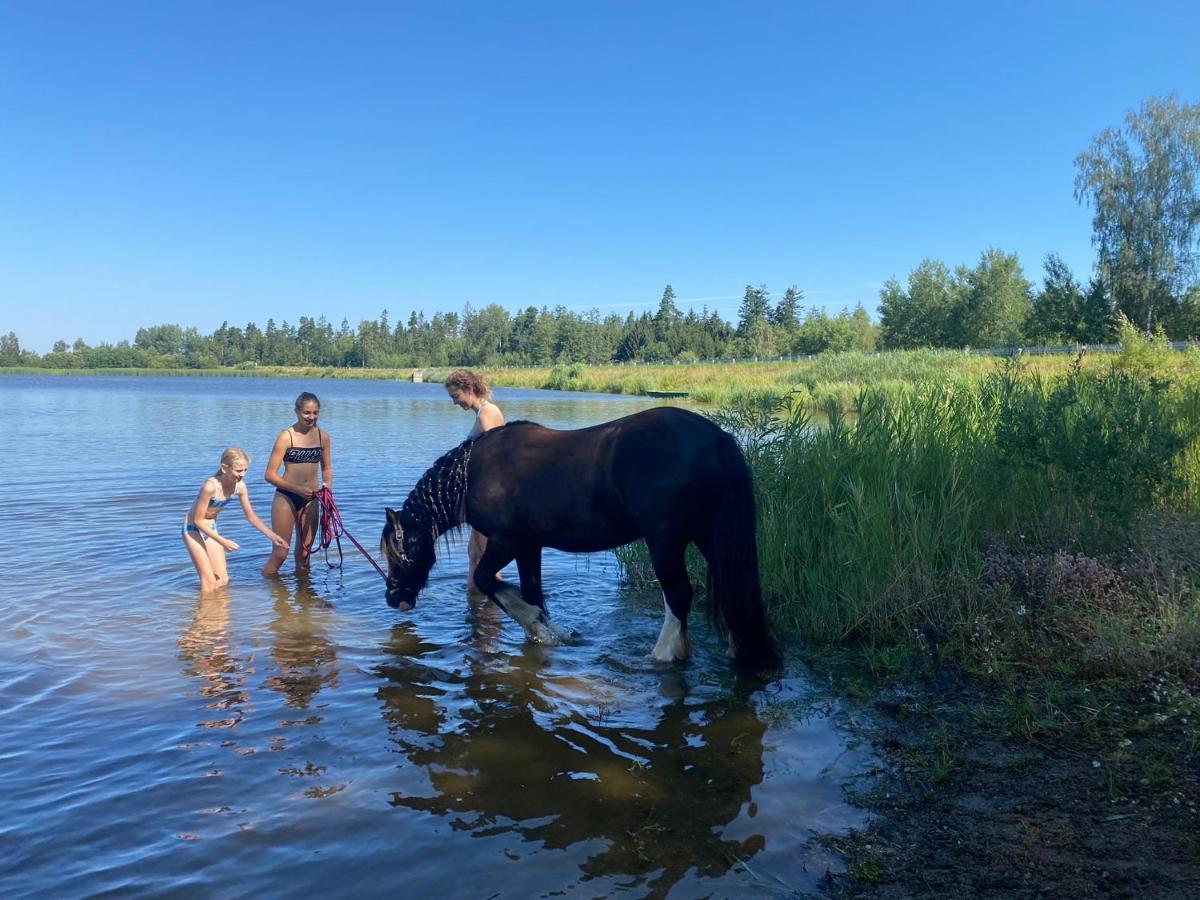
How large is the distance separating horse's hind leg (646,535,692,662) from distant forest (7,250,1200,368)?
1943 cm

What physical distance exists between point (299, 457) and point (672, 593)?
15.5ft

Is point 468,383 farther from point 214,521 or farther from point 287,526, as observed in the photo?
point 214,521

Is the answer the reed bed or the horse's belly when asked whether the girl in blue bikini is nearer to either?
the horse's belly

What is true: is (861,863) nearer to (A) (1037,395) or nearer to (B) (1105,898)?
(B) (1105,898)

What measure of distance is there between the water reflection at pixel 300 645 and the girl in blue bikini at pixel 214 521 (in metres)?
0.61

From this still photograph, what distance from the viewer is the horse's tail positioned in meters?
5.66

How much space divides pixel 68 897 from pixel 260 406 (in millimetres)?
41434

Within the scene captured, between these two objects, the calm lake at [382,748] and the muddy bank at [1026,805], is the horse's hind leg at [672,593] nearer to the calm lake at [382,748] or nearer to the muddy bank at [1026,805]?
the calm lake at [382,748]

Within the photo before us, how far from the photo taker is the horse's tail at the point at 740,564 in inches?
223

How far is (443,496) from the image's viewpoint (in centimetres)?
701

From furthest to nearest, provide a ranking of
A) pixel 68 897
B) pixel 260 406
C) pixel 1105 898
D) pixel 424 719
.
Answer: pixel 260 406
pixel 424 719
pixel 68 897
pixel 1105 898

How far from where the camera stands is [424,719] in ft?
A: 16.4

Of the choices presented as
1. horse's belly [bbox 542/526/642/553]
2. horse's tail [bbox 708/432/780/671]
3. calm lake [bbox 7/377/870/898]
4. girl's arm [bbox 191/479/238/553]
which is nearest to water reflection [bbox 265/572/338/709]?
calm lake [bbox 7/377/870/898]

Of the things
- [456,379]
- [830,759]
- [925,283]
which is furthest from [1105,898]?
[925,283]
